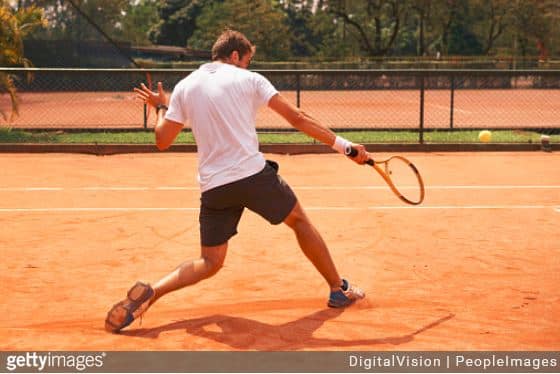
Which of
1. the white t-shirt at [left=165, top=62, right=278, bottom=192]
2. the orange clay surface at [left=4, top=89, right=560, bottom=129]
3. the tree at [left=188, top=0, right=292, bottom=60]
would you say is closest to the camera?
the white t-shirt at [left=165, top=62, right=278, bottom=192]

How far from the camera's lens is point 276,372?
15.3 ft

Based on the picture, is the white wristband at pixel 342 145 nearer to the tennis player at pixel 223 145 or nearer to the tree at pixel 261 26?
the tennis player at pixel 223 145

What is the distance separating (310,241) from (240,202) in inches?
25.6

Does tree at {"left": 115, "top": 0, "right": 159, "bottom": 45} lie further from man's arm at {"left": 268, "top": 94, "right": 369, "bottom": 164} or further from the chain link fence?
man's arm at {"left": 268, "top": 94, "right": 369, "bottom": 164}

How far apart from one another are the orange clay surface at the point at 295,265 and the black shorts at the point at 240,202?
671 mm

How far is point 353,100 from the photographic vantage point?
32531 mm

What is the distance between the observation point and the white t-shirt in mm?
5492

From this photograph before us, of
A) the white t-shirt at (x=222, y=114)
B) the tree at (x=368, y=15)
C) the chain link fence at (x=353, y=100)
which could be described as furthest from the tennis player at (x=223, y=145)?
the tree at (x=368, y=15)

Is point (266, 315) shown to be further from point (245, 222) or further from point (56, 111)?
point (56, 111)

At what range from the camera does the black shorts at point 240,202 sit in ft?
18.5

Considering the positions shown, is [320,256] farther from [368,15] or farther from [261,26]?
[368,15]

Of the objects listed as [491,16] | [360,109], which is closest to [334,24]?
[491,16]

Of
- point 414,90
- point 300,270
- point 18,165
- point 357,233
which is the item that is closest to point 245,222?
point 357,233

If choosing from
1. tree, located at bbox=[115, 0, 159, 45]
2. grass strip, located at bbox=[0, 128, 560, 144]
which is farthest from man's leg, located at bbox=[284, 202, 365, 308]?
tree, located at bbox=[115, 0, 159, 45]
